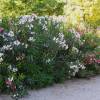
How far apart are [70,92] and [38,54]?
98 centimetres

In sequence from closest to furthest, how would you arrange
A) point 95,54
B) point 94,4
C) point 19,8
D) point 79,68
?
1. point 79,68
2. point 95,54
3. point 94,4
4. point 19,8

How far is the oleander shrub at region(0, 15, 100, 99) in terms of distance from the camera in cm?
691

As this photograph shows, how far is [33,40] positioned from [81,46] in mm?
1493

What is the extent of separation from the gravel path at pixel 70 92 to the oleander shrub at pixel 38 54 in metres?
0.16

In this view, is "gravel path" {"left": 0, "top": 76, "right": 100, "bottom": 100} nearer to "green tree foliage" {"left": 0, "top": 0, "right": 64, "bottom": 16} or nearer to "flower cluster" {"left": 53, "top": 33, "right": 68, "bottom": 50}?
"flower cluster" {"left": 53, "top": 33, "right": 68, "bottom": 50}

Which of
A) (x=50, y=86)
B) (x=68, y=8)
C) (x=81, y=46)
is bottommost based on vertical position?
(x=50, y=86)

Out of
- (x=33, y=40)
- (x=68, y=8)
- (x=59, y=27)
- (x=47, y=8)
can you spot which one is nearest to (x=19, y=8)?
(x=47, y=8)

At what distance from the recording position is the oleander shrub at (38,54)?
6.91m

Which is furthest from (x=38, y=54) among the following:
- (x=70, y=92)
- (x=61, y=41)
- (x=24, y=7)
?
(x=24, y=7)

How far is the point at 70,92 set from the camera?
23.2ft

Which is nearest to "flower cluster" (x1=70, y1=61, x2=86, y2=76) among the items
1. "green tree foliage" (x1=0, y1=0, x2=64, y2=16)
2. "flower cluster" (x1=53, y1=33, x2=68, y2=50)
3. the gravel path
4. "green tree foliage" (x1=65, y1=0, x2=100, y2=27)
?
the gravel path

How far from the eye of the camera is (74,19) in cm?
1089

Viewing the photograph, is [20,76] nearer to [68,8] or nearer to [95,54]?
[95,54]

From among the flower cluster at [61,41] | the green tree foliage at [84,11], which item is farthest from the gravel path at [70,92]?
the green tree foliage at [84,11]
